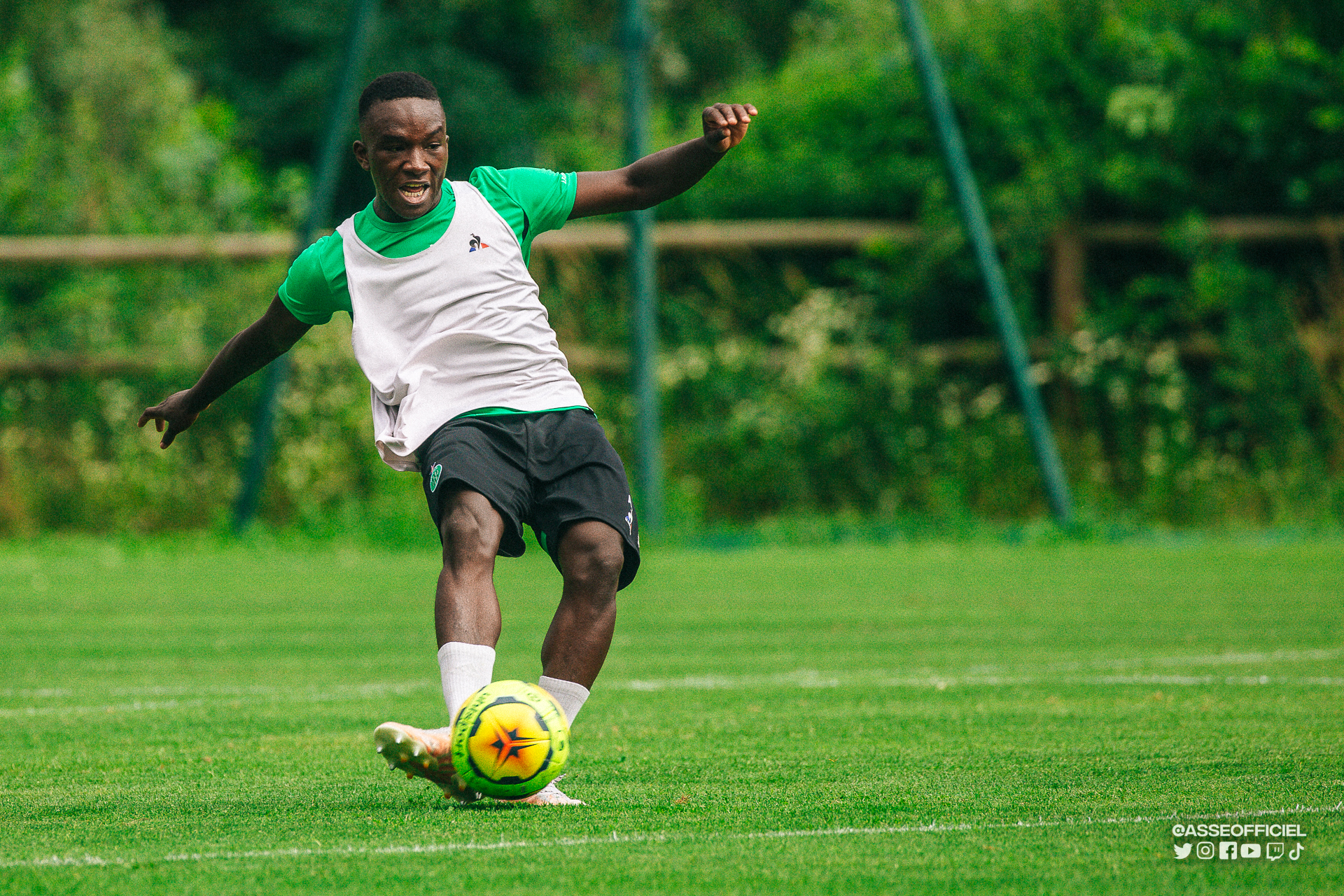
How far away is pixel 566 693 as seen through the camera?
13.8ft

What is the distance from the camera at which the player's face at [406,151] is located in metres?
4.31

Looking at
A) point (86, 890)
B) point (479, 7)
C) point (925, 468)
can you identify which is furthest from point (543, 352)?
point (479, 7)

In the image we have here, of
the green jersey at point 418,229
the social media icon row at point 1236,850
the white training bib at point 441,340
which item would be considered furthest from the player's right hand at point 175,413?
the social media icon row at point 1236,850

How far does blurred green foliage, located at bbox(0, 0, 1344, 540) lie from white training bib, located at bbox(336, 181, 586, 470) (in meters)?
9.30

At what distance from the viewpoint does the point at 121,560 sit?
12.6m

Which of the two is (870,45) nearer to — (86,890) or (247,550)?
(247,550)

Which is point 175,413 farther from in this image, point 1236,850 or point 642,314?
point 642,314

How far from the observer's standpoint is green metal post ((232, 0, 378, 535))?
13.4 meters

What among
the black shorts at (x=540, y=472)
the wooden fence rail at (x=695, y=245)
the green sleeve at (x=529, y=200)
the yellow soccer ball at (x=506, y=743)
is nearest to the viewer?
the yellow soccer ball at (x=506, y=743)

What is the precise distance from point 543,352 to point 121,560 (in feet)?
29.3

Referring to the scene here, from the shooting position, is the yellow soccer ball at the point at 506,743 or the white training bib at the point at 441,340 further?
the white training bib at the point at 441,340

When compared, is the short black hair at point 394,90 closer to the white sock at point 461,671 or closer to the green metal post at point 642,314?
the white sock at point 461,671

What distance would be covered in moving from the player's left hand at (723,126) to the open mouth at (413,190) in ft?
2.36

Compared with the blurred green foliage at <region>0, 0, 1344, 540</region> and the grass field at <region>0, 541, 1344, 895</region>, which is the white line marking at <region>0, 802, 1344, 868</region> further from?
the blurred green foliage at <region>0, 0, 1344, 540</region>
